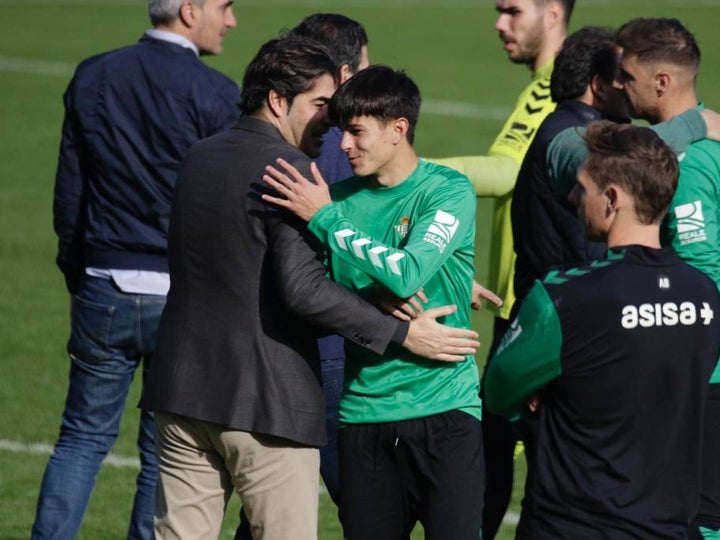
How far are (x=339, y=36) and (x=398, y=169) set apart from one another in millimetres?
1281

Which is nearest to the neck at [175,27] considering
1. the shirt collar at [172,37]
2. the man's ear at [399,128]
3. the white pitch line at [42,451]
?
the shirt collar at [172,37]

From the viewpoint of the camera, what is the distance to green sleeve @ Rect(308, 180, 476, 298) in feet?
14.6

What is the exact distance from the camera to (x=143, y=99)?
6.05 m

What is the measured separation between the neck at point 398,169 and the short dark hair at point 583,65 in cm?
122

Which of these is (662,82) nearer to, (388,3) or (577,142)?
(577,142)

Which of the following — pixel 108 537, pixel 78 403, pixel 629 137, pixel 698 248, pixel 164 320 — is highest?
pixel 629 137

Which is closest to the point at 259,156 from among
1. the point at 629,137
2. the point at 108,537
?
the point at 629,137

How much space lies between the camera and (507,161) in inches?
263

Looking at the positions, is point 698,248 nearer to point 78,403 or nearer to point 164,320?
point 164,320

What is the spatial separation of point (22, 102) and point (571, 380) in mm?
16093

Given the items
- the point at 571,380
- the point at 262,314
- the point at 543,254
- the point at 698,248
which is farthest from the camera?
the point at 543,254

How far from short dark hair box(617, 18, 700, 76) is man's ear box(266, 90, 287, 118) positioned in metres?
1.35

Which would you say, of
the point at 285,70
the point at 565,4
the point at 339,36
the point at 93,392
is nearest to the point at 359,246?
the point at 285,70

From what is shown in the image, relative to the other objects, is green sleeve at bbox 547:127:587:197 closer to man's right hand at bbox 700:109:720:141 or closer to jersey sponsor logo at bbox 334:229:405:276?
man's right hand at bbox 700:109:720:141
